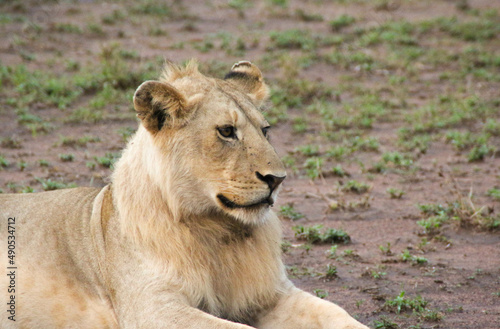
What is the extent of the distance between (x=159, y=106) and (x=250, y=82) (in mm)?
832

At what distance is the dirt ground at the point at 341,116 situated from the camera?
214 inches

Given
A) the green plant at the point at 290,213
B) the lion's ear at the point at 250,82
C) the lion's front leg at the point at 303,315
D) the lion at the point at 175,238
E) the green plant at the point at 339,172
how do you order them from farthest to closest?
the green plant at the point at 339,172
the green plant at the point at 290,213
the lion's ear at the point at 250,82
the lion's front leg at the point at 303,315
the lion at the point at 175,238

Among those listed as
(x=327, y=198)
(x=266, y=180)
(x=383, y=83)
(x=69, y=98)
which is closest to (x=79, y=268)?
(x=266, y=180)

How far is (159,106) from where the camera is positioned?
12.3ft

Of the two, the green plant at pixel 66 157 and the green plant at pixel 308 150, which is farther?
the green plant at pixel 308 150

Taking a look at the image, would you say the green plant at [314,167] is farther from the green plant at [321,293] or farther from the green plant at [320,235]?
the green plant at [321,293]

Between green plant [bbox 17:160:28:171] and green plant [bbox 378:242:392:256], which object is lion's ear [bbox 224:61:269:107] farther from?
green plant [bbox 17:160:28:171]

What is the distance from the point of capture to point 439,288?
5.09 metres

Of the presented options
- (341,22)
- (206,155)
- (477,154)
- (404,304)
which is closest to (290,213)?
(404,304)

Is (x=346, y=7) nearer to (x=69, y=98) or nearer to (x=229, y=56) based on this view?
(x=229, y=56)

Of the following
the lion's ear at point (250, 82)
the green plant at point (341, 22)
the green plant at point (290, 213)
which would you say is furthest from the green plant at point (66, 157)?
the green plant at point (341, 22)

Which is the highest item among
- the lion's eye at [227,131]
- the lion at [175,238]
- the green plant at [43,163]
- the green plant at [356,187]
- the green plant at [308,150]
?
the lion's eye at [227,131]

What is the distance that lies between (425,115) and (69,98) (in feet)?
14.7

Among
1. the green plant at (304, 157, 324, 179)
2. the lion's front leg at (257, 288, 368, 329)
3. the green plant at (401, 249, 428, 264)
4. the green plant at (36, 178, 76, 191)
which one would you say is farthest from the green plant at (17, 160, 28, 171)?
the lion's front leg at (257, 288, 368, 329)
